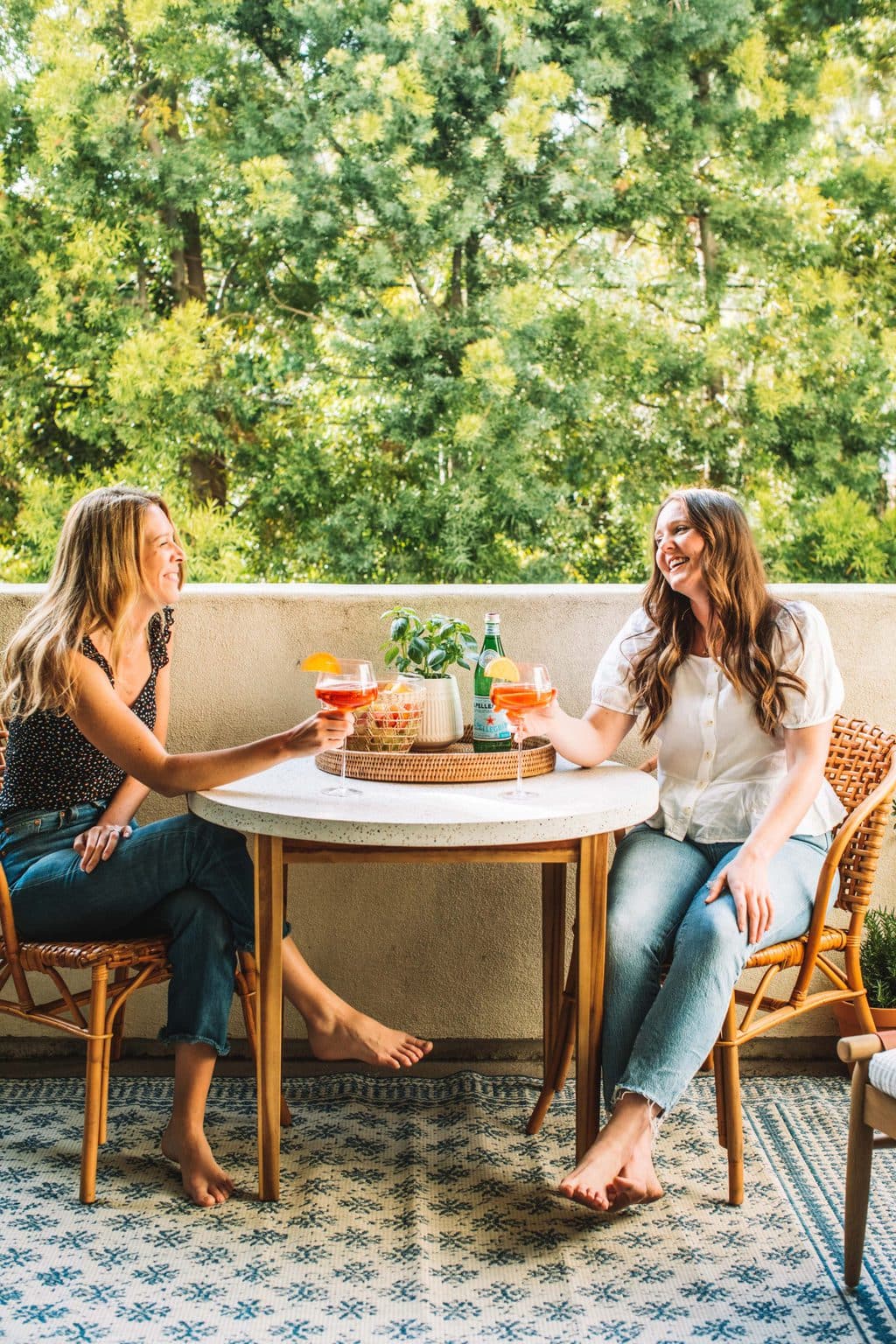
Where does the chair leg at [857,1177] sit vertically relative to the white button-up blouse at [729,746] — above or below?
below

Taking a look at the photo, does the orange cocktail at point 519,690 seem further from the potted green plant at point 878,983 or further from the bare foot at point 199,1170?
the potted green plant at point 878,983

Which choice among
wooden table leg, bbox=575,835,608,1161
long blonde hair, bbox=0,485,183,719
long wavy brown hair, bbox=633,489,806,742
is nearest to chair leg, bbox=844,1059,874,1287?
wooden table leg, bbox=575,835,608,1161

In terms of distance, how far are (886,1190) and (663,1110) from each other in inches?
21.0

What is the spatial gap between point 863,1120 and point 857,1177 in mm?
104

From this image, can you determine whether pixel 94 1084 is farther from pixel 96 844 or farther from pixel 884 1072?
pixel 884 1072

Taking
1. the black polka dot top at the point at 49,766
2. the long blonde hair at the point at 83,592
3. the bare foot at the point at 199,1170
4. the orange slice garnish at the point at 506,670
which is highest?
the long blonde hair at the point at 83,592

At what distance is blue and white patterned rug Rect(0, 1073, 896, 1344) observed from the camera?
1.71 meters

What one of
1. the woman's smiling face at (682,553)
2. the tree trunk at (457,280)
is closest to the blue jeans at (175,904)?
the woman's smiling face at (682,553)

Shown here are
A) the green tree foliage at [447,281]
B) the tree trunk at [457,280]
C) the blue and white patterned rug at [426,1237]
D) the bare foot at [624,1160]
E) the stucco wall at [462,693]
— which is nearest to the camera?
the blue and white patterned rug at [426,1237]

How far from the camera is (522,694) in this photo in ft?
6.52

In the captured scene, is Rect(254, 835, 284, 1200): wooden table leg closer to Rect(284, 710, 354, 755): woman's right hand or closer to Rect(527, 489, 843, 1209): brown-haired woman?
Rect(284, 710, 354, 755): woman's right hand

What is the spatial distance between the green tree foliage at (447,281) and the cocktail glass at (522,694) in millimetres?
3073


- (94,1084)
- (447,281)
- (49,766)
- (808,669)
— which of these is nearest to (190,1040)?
(94,1084)

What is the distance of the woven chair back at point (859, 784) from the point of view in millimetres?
2182
